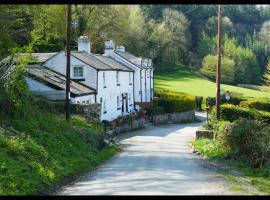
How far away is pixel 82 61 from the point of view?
41.8 metres

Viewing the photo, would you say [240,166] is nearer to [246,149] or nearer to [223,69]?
[246,149]

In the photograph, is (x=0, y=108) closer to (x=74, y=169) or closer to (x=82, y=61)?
(x=74, y=169)

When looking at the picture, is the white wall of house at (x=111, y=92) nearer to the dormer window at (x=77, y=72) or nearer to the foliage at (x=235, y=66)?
the dormer window at (x=77, y=72)

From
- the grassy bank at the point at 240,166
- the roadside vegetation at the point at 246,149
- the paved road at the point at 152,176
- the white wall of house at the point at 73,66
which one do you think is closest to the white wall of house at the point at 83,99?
the white wall of house at the point at 73,66

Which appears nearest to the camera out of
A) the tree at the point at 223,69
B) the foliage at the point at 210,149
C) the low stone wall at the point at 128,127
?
the foliage at the point at 210,149

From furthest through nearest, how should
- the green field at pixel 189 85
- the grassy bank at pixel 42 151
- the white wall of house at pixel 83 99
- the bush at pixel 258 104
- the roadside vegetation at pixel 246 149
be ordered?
1. the green field at pixel 189 85
2. the bush at pixel 258 104
3. the white wall of house at pixel 83 99
4. the roadside vegetation at pixel 246 149
5. the grassy bank at pixel 42 151

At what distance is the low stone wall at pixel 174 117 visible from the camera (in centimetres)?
5531

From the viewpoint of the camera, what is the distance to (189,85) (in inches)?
3529

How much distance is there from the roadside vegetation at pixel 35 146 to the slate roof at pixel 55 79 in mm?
6241

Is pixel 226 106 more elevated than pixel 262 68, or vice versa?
pixel 262 68

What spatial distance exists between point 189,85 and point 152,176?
236ft
